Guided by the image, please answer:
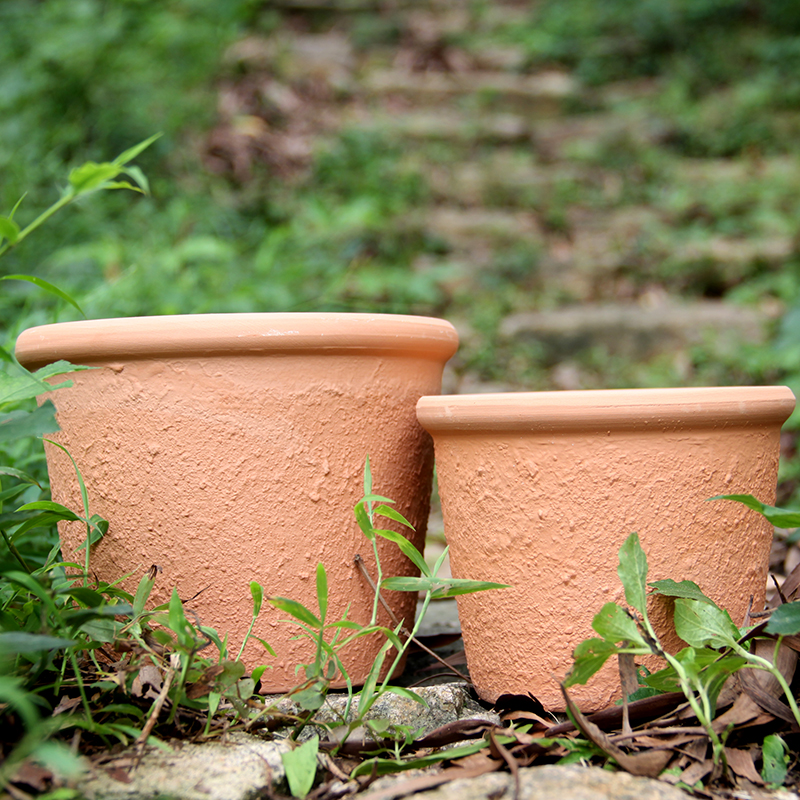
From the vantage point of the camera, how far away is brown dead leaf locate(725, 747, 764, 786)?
0.68m

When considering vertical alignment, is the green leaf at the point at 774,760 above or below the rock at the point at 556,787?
below

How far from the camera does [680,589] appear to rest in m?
0.79

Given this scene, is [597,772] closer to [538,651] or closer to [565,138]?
[538,651]

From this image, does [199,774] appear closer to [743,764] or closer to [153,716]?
[153,716]

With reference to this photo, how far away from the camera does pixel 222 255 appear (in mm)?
2256

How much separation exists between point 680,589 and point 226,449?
53 centimetres

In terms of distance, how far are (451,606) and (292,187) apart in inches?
82.7

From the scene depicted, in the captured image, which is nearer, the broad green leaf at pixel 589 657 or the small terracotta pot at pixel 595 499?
the broad green leaf at pixel 589 657

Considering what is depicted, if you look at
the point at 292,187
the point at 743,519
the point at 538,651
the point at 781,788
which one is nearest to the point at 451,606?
the point at 538,651

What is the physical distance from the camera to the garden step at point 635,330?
106 inches

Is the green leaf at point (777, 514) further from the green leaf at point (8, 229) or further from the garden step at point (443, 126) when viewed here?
the garden step at point (443, 126)

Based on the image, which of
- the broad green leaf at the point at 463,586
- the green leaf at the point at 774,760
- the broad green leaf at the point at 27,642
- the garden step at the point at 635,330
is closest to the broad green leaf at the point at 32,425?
the broad green leaf at the point at 27,642

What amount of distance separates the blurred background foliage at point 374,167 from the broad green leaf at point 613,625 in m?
1.22

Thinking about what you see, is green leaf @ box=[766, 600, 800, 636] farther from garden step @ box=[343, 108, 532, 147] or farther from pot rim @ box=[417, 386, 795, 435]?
garden step @ box=[343, 108, 532, 147]
